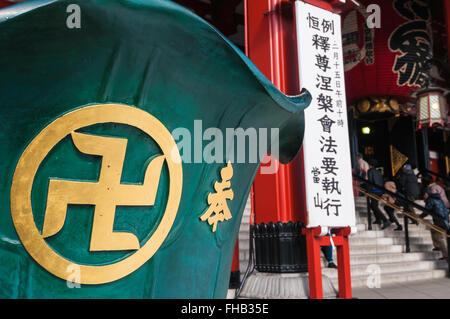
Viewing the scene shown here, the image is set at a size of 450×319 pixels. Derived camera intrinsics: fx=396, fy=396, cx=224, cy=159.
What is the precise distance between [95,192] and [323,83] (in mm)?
2891

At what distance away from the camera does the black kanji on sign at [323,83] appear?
3.18m

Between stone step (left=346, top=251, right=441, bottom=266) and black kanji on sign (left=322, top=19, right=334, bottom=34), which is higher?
black kanji on sign (left=322, top=19, right=334, bottom=34)

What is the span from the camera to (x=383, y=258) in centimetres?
487

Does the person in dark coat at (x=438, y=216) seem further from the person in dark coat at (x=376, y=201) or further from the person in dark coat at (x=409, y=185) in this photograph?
the person in dark coat at (x=409, y=185)

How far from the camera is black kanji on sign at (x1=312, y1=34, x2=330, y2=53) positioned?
3229 millimetres

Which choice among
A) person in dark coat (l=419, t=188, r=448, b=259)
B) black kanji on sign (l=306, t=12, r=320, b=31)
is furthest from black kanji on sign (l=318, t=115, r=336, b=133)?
person in dark coat (l=419, t=188, r=448, b=259)

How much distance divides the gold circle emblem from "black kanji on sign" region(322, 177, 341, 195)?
8.59 ft

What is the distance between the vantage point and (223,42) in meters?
0.62

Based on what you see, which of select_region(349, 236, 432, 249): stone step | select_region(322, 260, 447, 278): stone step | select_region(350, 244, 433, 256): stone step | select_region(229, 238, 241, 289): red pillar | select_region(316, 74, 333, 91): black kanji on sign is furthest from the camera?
select_region(349, 236, 432, 249): stone step

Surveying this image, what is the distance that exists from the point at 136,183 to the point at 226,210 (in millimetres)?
223

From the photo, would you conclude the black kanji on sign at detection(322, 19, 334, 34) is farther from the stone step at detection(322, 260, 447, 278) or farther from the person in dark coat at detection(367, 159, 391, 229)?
the person in dark coat at detection(367, 159, 391, 229)

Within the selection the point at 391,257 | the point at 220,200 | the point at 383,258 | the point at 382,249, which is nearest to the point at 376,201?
the point at 382,249

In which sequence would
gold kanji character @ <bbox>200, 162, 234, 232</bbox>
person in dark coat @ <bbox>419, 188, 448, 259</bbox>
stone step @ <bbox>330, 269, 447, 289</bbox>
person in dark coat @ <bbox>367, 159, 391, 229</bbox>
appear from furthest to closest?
1. person in dark coat @ <bbox>367, 159, 391, 229</bbox>
2. person in dark coat @ <bbox>419, 188, 448, 259</bbox>
3. stone step @ <bbox>330, 269, 447, 289</bbox>
4. gold kanji character @ <bbox>200, 162, 234, 232</bbox>
